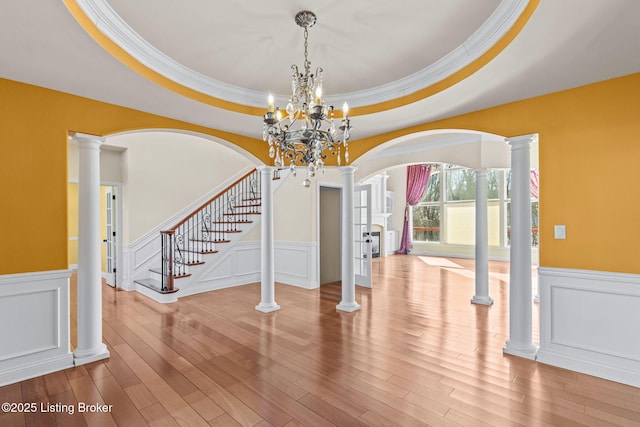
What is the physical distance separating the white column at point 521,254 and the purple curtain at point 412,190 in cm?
817

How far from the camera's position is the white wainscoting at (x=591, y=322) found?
2.62 metres

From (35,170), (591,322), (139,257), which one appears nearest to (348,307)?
(591,322)

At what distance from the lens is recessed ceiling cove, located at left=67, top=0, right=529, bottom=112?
2.12 m

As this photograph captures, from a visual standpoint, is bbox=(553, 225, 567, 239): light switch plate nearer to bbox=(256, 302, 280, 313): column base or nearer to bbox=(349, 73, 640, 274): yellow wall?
bbox=(349, 73, 640, 274): yellow wall

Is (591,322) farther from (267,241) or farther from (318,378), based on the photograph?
(267,241)

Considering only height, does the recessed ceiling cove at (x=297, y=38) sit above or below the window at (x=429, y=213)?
above

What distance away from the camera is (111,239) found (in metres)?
6.65

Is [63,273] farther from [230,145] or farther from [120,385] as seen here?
[230,145]

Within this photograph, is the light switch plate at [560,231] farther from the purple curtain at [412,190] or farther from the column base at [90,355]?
the purple curtain at [412,190]

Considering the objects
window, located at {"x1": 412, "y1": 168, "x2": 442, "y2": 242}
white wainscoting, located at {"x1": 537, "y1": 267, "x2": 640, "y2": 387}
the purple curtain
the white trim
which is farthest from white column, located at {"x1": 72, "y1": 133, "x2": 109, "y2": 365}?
window, located at {"x1": 412, "y1": 168, "x2": 442, "y2": 242}

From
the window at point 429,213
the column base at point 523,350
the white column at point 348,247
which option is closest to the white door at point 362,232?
the white column at point 348,247

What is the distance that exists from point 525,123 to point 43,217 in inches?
191

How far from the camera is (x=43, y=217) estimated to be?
284 centimetres

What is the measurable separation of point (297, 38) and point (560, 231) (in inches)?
121
